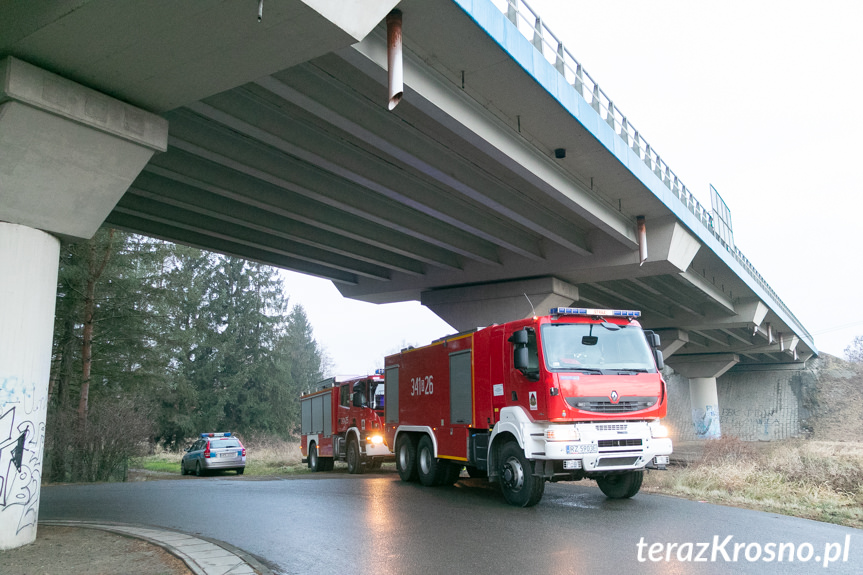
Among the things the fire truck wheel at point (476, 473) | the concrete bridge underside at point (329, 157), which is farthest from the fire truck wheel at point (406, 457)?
the concrete bridge underside at point (329, 157)

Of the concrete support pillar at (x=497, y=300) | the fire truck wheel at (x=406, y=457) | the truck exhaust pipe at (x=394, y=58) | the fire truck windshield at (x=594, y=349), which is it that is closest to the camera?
the truck exhaust pipe at (x=394, y=58)

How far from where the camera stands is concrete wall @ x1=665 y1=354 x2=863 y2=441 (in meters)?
55.0

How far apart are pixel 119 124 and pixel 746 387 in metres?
64.0

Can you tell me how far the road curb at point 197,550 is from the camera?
6250 millimetres

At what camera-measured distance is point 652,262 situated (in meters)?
21.4

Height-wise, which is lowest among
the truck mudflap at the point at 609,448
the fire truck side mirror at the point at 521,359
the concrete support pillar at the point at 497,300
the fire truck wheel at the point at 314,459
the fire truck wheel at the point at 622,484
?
the fire truck wheel at the point at 314,459

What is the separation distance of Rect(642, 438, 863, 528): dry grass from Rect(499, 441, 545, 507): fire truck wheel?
136 inches

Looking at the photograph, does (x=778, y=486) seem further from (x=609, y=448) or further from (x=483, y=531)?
(x=483, y=531)

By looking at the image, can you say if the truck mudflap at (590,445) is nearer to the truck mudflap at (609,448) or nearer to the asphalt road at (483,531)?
the truck mudflap at (609,448)

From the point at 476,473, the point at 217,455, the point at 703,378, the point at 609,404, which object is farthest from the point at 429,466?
the point at 703,378

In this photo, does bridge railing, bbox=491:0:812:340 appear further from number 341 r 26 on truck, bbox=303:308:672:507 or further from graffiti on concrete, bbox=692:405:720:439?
graffiti on concrete, bbox=692:405:720:439

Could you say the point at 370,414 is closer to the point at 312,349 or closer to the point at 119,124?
the point at 119,124

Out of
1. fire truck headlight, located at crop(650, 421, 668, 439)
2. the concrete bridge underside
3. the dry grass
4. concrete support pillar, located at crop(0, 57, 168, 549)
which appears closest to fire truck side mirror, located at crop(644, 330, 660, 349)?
fire truck headlight, located at crop(650, 421, 668, 439)

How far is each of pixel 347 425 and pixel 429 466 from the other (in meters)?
6.70
